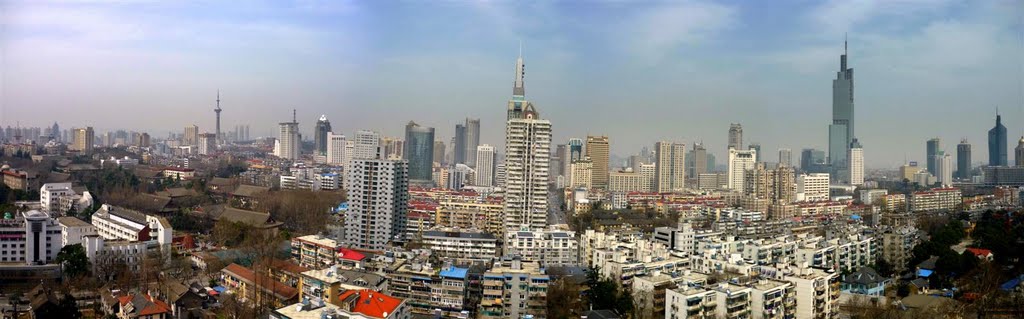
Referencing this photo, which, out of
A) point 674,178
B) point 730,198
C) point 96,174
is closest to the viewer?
point 96,174

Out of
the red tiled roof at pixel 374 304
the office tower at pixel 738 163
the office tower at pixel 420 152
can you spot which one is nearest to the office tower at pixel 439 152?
the office tower at pixel 420 152

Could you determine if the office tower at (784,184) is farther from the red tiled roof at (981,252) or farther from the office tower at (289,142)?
the office tower at (289,142)

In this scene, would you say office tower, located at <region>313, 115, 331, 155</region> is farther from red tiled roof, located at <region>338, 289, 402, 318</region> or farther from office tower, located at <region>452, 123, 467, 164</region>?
red tiled roof, located at <region>338, 289, 402, 318</region>

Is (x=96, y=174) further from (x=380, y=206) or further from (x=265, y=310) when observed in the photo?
(x=265, y=310)

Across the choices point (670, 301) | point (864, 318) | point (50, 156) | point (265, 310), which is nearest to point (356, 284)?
point (265, 310)

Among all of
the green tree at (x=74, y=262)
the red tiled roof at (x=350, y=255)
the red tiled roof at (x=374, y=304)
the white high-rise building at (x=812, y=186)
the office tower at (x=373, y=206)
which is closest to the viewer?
the red tiled roof at (x=374, y=304)

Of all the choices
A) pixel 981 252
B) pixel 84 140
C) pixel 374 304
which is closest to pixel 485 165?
pixel 84 140
